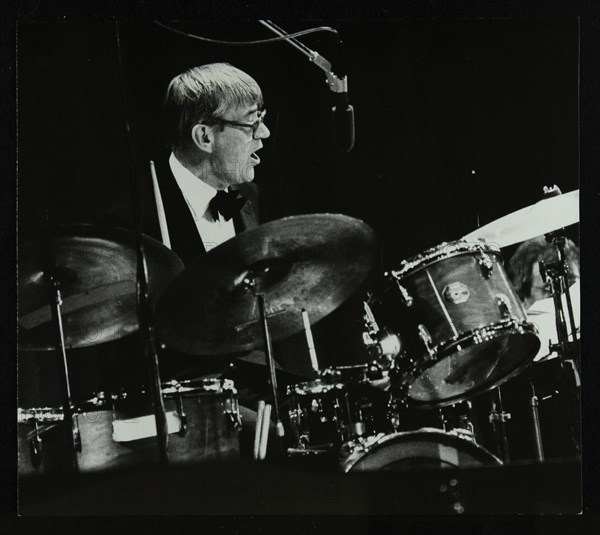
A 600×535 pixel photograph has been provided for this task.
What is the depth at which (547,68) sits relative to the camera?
8.42 feet

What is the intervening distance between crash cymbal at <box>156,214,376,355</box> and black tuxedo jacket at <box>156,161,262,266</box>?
0.18 metres

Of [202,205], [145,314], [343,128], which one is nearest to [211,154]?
[202,205]

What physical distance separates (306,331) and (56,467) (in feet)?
2.80

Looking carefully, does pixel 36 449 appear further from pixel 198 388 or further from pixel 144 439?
pixel 198 388

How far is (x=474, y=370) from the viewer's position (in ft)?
8.06

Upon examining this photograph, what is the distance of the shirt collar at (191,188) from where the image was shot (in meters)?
2.51

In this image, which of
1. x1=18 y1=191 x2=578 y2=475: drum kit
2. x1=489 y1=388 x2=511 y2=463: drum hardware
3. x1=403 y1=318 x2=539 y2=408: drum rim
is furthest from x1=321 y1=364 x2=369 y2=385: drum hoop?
x1=489 y1=388 x2=511 y2=463: drum hardware

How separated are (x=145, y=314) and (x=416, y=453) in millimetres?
908

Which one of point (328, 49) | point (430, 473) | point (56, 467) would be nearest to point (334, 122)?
point (328, 49)

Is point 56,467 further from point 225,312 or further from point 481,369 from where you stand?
point 481,369

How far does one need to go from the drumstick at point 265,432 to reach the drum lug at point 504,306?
29.1 inches

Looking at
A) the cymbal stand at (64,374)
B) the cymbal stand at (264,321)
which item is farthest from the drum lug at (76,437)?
the cymbal stand at (264,321)

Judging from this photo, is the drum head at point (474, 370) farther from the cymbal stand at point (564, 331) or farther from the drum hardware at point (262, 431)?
the drum hardware at point (262, 431)

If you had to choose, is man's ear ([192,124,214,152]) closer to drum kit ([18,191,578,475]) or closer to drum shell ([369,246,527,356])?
drum kit ([18,191,578,475])
